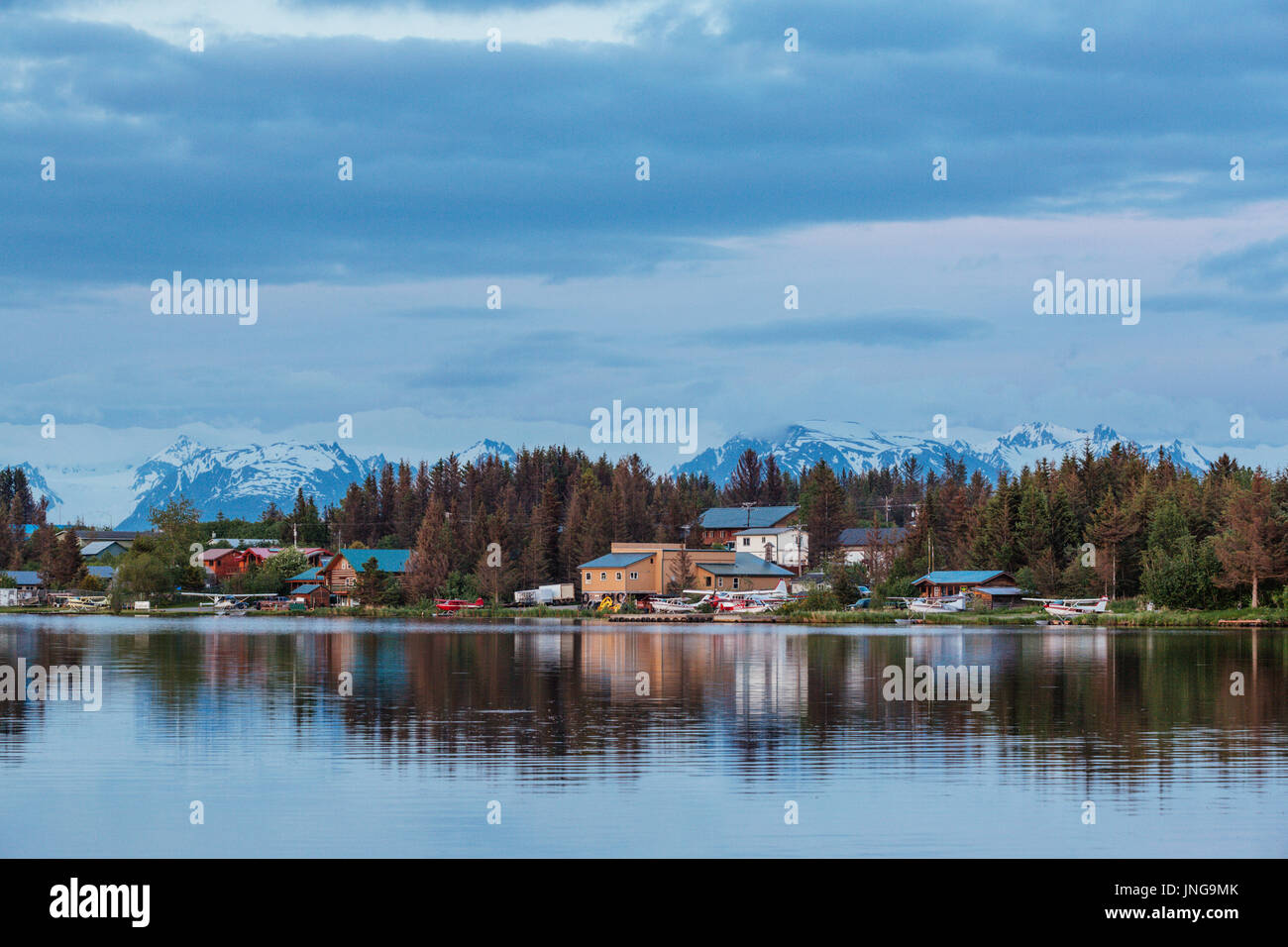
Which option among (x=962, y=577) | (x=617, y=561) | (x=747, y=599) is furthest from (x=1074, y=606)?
(x=617, y=561)

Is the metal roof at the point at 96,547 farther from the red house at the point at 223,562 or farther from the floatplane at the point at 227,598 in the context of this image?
the floatplane at the point at 227,598

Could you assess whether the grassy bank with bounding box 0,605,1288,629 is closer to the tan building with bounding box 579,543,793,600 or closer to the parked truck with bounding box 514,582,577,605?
the parked truck with bounding box 514,582,577,605

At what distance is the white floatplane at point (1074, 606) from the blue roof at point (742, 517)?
6053 centimetres

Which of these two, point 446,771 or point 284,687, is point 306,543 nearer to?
point 284,687

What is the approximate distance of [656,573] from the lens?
114m

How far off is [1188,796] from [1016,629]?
192 ft

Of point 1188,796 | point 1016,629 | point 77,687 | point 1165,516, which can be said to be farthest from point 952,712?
point 1165,516

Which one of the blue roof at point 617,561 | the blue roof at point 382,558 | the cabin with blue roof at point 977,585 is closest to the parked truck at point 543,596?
the blue roof at point 617,561

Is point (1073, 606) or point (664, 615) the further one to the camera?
point (664, 615)

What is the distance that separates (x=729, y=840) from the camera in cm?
1719

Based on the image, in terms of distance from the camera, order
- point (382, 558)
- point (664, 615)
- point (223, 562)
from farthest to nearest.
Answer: point (223, 562)
point (382, 558)
point (664, 615)

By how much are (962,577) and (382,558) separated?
2295 inches

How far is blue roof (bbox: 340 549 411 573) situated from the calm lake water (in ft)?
269

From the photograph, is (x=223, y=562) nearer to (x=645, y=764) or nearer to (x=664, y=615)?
(x=664, y=615)
